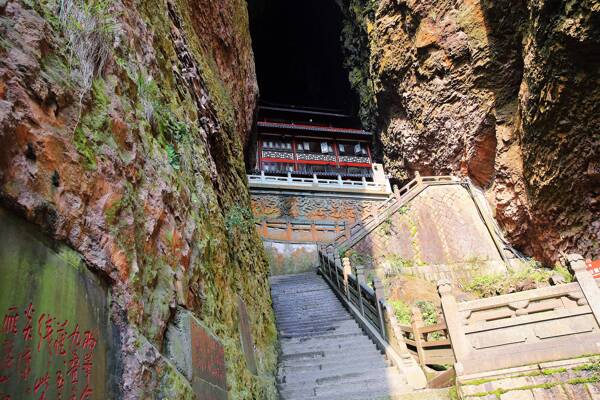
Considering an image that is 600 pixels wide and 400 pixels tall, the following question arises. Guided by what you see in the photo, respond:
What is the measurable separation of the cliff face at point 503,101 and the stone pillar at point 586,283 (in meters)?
5.42

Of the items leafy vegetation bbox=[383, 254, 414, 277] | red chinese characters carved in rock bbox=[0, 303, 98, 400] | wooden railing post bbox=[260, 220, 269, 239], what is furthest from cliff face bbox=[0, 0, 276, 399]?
wooden railing post bbox=[260, 220, 269, 239]

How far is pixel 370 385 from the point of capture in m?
5.74

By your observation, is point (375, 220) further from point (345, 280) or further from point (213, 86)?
point (213, 86)

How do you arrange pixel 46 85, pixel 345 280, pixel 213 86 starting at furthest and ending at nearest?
1. pixel 345 280
2. pixel 213 86
3. pixel 46 85

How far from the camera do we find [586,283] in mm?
5340

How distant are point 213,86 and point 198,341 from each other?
4618 millimetres

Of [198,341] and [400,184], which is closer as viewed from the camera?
[198,341]

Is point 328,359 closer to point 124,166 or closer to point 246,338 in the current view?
point 246,338

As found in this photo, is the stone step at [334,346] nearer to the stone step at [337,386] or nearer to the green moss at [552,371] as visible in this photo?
the stone step at [337,386]

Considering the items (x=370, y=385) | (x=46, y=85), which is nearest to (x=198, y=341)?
(x=46, y=85)

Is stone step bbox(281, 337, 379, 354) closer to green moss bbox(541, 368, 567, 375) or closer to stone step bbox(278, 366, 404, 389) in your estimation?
stone step bbox(278, 366, 404, 389)

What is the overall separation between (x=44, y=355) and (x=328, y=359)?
244 inches

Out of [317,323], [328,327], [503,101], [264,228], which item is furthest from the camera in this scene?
[264,228]

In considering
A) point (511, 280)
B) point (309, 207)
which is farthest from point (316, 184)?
Result: point (511, 280)
